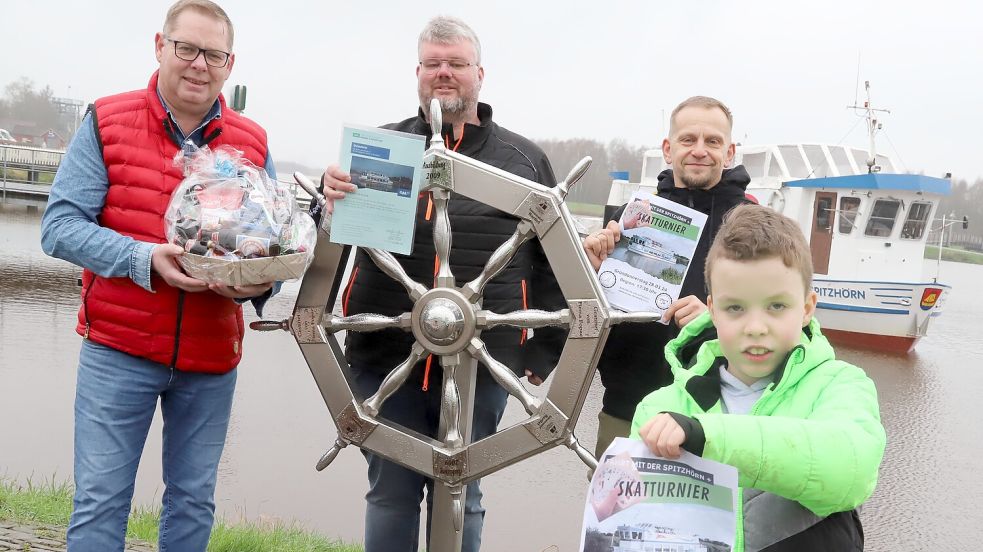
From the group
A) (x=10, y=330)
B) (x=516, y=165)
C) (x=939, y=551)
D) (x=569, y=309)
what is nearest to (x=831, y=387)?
(x=569, y=309)

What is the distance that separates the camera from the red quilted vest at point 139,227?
6.78 feet

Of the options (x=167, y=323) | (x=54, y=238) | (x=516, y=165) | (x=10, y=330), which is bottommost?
(x=10, y=330)

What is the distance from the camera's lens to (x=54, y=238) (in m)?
2.03

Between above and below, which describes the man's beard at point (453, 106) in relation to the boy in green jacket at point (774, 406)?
above

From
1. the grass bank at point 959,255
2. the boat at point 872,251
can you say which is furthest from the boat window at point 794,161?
the grass bank at point 959,255

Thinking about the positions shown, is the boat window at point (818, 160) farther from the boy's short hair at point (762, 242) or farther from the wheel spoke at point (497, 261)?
the boy's short hair at point (762, 242)

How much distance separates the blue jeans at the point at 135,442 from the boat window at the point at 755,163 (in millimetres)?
13317

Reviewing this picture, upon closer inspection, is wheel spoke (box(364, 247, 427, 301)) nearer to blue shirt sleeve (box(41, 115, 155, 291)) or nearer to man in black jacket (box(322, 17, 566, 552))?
man in black jacket (box(322, 17, 566, 552))

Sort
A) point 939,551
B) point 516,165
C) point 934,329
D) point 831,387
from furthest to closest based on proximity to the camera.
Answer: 1. point 934,329
2. point 939,551
3. point 516,165
4. point 831,387

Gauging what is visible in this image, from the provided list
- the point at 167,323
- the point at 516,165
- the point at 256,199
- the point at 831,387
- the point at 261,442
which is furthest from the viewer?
the point at 261,442

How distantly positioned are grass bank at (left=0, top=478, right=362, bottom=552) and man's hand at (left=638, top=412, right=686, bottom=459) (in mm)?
2140

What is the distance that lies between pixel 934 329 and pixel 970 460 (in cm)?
954

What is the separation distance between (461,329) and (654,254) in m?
0.52

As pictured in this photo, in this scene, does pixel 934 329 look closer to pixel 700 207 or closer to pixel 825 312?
pixel 825 312
